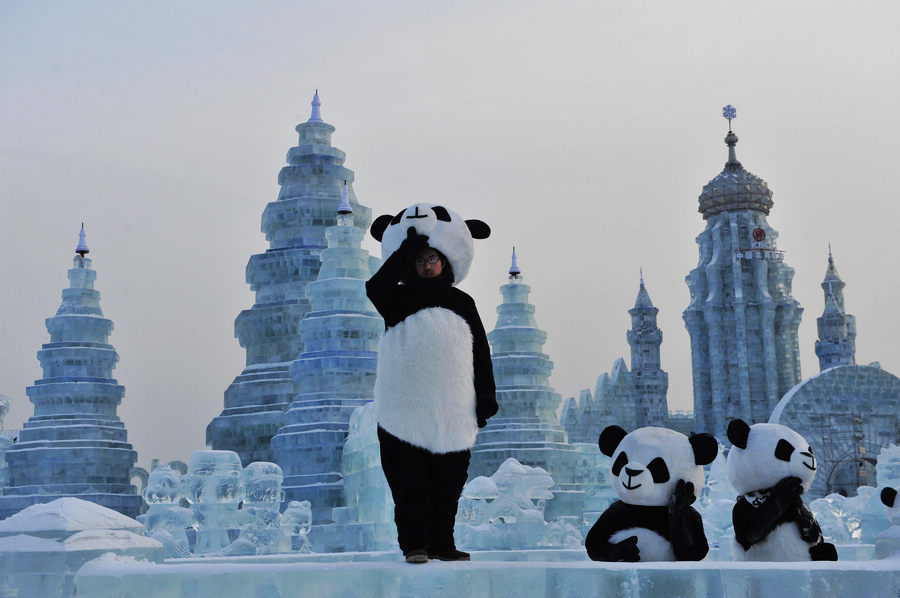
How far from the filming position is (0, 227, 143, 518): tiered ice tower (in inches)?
1289

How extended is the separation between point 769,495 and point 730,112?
257 feet

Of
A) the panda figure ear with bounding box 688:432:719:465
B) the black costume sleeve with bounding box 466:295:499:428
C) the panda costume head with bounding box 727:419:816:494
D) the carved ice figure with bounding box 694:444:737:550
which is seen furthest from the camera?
the carved ice figure with bounding box 694:444:737:550

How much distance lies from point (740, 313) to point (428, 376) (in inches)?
2613

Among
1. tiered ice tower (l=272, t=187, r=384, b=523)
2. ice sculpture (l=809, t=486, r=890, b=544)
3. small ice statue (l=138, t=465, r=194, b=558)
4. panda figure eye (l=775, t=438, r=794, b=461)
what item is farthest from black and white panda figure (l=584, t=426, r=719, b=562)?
tiered ice tower (l=272, t=187, r=384, b=523)

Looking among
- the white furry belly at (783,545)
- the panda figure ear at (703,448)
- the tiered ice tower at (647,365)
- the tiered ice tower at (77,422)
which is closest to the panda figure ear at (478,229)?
the panda figure ear at (703,448)

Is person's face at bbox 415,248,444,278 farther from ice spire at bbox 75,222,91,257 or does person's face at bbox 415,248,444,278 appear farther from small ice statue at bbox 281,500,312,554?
ice spire at bbox 75,222,91,257

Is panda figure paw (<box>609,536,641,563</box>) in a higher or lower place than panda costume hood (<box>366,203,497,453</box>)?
lower

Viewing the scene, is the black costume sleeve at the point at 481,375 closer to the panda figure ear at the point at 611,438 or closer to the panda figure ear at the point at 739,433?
the panda figure ear at the point at 611,438

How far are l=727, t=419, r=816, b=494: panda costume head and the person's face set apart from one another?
214 cm

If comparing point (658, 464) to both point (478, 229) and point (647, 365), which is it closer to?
point (478, 229)

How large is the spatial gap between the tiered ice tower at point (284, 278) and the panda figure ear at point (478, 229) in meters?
27.2

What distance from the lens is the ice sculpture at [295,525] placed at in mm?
21781

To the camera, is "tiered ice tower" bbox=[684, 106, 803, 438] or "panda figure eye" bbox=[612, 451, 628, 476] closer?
"panda figure eye" bbox=[612, 451, 628, 476]

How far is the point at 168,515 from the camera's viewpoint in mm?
21484
